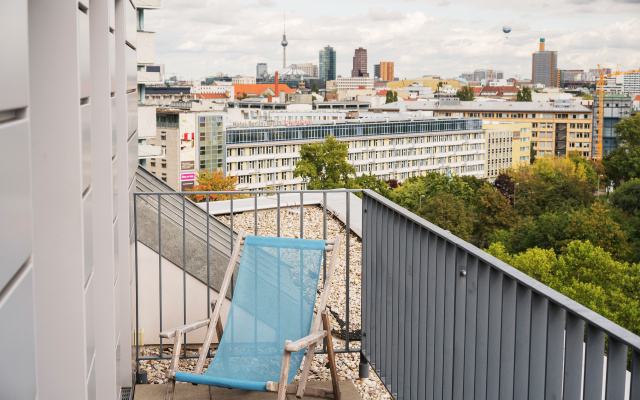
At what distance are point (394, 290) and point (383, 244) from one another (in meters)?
0.26

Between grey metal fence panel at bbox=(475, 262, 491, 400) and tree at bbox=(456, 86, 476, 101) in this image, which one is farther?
tree at bbox=(456, 86, 476, 101)

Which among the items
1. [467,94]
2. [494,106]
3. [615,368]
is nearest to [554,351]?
[615,368]

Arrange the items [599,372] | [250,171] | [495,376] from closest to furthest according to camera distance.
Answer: [599,372] → [495,376] → [250,171]

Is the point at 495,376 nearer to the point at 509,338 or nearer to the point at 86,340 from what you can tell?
the point at 509,338

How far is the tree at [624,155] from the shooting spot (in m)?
69.1

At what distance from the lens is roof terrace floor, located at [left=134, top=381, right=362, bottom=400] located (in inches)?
138

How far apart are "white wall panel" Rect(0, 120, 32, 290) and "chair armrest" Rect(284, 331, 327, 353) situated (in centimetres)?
187

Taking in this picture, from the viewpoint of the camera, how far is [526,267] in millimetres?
36219

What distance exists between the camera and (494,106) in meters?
123

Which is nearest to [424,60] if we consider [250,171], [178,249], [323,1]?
[323,1]

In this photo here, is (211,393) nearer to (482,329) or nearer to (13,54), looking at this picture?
(482,329)

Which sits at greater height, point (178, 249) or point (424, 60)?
point (424, 60)

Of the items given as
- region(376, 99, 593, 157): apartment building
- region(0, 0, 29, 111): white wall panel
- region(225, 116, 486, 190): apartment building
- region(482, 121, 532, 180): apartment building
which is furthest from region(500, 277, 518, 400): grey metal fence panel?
region(376, 99, 593, 157): apartment building

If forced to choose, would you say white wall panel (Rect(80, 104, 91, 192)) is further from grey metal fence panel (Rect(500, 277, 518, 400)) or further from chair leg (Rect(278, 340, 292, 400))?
chair leg (Rect(278, 340, 292, 400))
